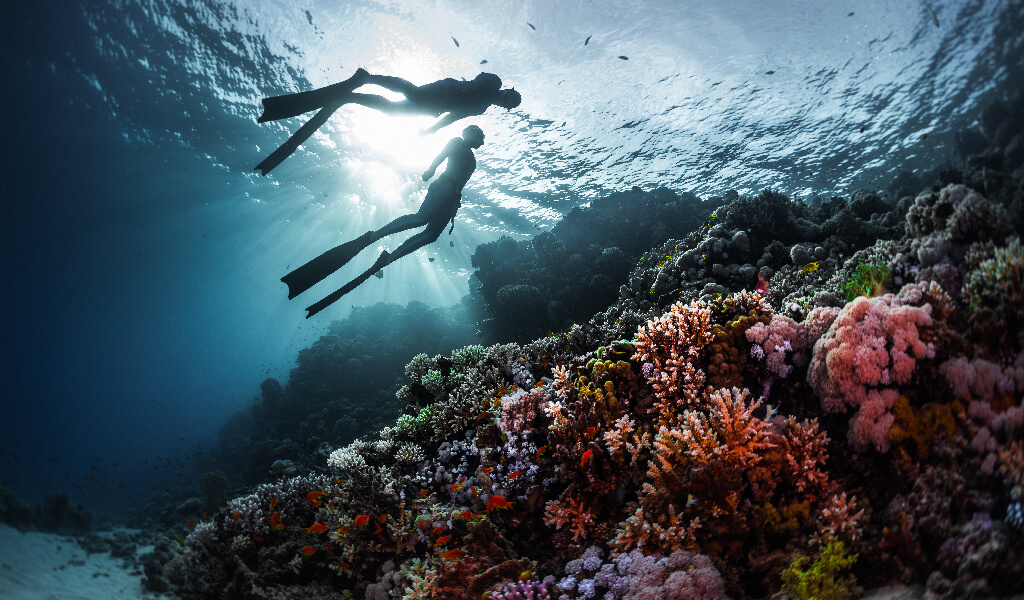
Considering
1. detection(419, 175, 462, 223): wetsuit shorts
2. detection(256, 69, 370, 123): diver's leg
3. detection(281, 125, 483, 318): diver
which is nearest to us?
detection(256, 69, 370, 123): diver's leg

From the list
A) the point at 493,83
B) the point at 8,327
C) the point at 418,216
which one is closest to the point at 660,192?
the point at 493,83

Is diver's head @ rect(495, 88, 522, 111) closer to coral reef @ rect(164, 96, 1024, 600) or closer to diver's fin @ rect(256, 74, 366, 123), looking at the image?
diver's fin @ rect(256, 74, 366, 123)

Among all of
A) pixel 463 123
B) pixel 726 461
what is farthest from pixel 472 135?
pixel 463 123

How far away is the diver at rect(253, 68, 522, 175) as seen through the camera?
136 inches

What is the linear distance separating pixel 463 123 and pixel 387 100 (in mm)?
12633

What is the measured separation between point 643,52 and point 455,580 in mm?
14295

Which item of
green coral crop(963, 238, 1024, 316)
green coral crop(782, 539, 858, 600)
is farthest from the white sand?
green coral crop(963, 238, 1024, 316)

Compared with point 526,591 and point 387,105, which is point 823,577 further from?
point 387,105

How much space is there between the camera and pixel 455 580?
3.58m

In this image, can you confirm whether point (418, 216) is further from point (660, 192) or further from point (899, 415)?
point (660, 192)

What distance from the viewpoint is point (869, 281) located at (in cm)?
453

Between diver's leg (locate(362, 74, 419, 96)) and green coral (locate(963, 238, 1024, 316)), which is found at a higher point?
diver's leg (locate(362, 74, 419, 96))

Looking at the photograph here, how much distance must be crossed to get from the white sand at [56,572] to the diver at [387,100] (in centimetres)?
1489

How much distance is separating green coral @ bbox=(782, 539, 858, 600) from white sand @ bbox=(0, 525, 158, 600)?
16073mm
